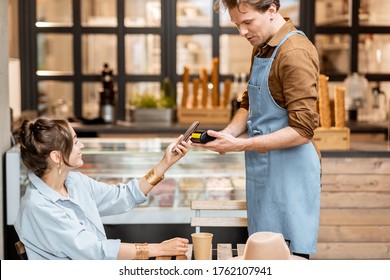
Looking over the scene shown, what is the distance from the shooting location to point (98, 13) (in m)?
6.48

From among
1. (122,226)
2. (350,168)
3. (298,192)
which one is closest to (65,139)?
(298,192)

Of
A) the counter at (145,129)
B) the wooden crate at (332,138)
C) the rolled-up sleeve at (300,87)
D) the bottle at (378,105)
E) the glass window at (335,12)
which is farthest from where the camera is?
the glass window at (335,12)

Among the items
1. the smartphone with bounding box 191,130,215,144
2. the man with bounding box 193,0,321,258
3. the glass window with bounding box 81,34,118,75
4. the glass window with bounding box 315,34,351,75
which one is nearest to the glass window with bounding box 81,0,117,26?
the glass window with bounding box 81,34,118,75

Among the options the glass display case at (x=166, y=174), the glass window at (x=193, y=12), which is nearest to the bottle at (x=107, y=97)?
the glass window at (x=193, y=12)

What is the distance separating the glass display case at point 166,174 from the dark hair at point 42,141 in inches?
59.1

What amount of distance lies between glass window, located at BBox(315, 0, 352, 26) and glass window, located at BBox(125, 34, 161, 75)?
1489 millimetres

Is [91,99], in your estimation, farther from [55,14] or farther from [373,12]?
[373,12]

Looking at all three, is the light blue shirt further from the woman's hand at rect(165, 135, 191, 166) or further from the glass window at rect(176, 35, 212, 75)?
the glass window at rect(176, 35, 212, 75)

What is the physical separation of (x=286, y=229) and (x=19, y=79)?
14.0 ft

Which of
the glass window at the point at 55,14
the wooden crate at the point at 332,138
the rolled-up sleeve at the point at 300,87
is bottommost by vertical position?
the wooden crate at the point at 332,138

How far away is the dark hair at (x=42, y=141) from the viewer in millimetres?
2312

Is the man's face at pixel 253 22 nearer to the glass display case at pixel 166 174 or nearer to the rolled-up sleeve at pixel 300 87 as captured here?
the rolled-up sleeve at pixel 300 87

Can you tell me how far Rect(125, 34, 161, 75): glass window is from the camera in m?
6.45
